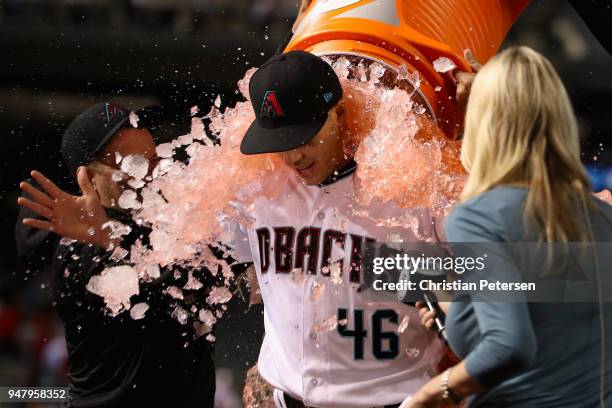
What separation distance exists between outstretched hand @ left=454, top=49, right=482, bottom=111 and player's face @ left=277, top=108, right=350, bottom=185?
0.23 metres

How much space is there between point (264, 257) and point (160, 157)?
367 millimetres

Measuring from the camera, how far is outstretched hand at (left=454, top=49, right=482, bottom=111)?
1528 mm

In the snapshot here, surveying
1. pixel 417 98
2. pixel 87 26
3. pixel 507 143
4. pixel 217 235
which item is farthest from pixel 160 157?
pixel 87 26

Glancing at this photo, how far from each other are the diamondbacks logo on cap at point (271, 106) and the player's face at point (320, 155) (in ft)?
0.23

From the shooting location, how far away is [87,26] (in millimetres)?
3146

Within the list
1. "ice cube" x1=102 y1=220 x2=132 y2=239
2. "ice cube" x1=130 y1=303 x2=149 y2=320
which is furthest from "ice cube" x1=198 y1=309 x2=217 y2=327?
"ice cube" x1=102 y1=220 x2=132 y2=239

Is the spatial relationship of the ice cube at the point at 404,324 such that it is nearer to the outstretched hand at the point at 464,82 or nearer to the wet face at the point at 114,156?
the outstretched hand at the point at 464,82

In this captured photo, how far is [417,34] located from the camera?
63.4 inches

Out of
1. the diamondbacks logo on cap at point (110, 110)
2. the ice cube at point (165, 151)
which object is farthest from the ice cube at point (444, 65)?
the diamondbacks logo on cap at point (110, 110)

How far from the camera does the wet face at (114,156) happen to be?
1871 millimetres

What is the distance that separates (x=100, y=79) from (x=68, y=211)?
1.23 m

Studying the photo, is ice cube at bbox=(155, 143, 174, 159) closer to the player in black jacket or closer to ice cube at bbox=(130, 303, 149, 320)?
the player in black jacket

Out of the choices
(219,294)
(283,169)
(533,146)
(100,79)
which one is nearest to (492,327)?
(533,146)

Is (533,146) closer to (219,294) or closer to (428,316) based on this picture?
(428,316)
